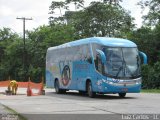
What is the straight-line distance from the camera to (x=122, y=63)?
26359 mm

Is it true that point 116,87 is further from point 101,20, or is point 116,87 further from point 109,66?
point 101,20

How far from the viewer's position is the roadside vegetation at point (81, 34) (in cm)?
5369

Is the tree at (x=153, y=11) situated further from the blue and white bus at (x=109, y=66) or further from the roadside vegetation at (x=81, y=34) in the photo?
the blue and white bus at (x=109, y=66)

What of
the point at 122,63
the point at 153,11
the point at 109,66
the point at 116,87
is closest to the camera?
the point at 116,87

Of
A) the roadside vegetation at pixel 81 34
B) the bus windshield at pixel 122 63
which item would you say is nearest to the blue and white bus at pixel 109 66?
the bus windshield at pixel 122 63

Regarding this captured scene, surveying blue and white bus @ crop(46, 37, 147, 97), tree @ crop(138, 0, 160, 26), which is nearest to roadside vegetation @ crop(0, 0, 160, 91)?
tree @ crop(138, 0, 160, 26)

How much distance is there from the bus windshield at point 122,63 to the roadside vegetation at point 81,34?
20.0m

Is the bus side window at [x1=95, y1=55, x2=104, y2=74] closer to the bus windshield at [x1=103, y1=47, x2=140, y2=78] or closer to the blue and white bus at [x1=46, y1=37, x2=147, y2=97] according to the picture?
the blue and white bus at [x1=46, y1=37, x2=147, y2=97]

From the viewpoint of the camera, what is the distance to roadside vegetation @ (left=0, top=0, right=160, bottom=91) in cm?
5369

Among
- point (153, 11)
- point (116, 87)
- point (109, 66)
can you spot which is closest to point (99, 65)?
point (109, 66)

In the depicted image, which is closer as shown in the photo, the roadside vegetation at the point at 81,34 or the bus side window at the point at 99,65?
the bus side window at the point at 99,65

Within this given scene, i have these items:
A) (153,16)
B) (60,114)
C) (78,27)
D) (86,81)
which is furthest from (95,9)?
(60,114)

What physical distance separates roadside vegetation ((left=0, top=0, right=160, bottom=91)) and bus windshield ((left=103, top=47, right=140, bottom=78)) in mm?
20034

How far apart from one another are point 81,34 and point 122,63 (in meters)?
43.6
